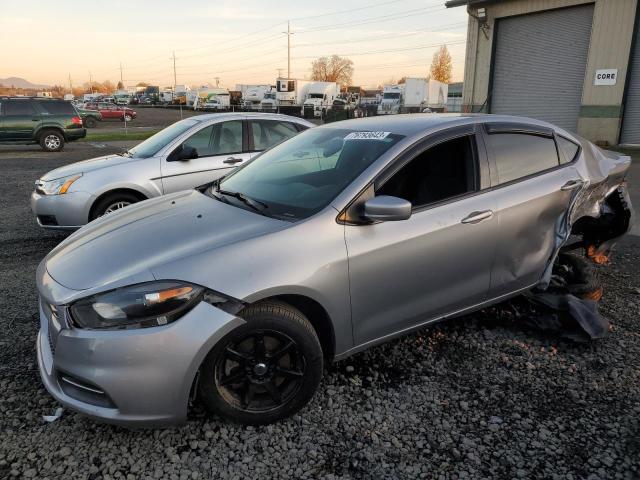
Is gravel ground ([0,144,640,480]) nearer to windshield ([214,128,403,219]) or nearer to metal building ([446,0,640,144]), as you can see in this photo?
windshield ([214,128,403,219])

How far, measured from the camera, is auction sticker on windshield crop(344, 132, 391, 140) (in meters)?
3.35

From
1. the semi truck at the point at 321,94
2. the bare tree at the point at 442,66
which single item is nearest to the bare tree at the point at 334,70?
the bare tree at the point at 442,66

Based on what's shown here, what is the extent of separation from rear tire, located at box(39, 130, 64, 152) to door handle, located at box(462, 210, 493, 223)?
17950 millimetres

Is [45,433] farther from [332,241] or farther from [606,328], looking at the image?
[606,328]

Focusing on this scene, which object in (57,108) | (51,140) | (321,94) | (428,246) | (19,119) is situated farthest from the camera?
(321,94)

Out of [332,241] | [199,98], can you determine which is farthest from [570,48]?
[199,98]

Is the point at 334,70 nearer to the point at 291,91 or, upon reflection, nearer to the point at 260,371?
the point at 291,91

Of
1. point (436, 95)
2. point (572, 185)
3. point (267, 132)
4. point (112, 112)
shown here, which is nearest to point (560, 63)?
point (267, 132)

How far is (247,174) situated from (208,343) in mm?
1678

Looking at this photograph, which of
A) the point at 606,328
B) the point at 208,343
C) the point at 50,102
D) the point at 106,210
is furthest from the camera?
the point at 50,102

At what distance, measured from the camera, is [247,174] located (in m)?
3.77

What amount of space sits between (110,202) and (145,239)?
11.6 ft

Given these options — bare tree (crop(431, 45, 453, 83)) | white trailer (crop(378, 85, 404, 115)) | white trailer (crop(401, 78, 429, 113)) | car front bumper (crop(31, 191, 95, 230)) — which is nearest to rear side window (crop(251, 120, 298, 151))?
car front bumper (crop(31, 191, 95, 230))

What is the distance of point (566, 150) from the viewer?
3998 millimetres
